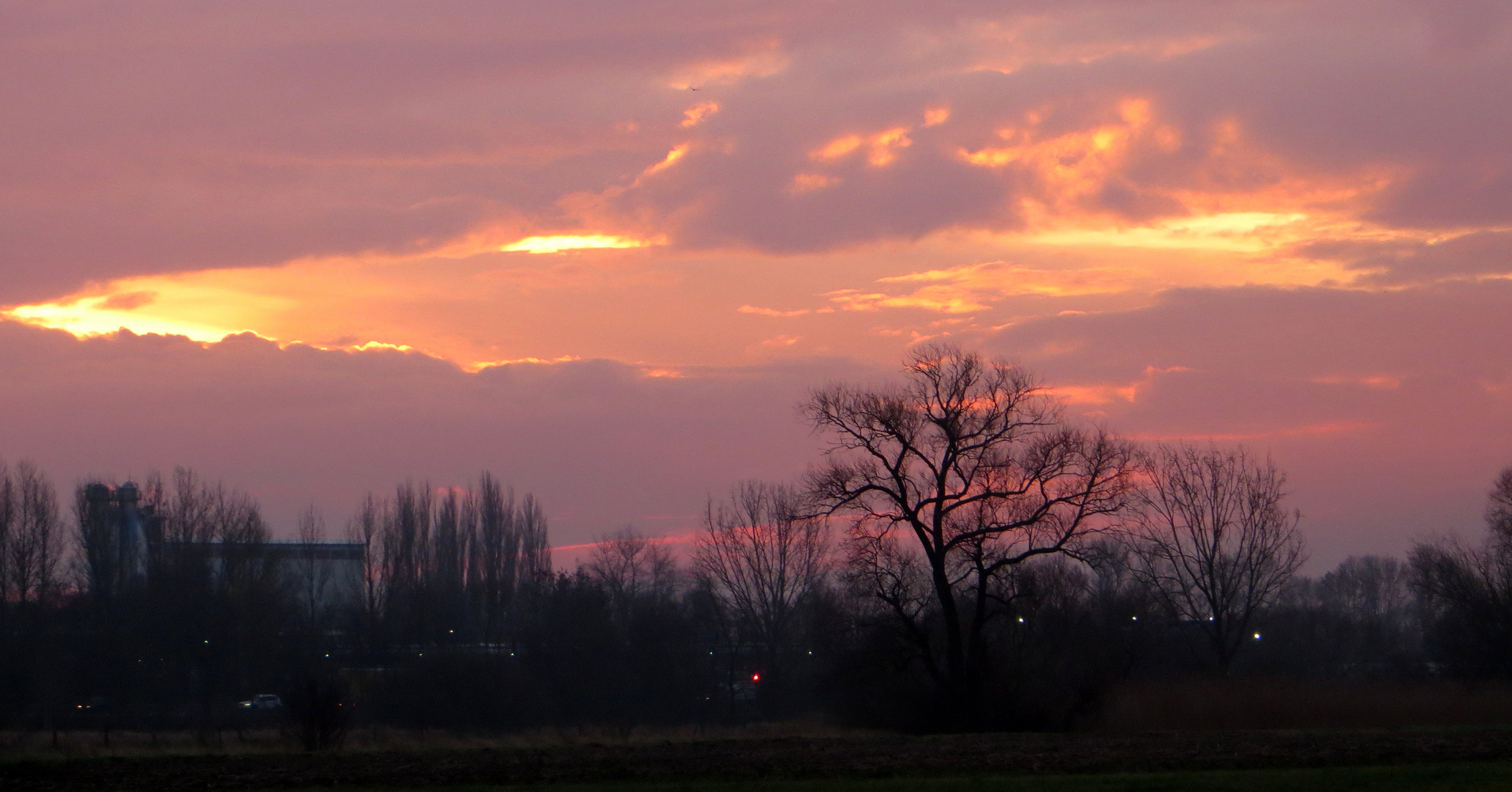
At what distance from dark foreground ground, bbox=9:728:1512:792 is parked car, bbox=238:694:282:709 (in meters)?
32.2

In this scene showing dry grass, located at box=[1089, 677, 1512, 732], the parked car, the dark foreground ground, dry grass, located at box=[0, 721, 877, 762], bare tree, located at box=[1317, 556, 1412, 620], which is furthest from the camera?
bare tree, located at box=[1317, 556, 1412, 620]

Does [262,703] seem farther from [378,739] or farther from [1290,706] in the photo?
[1290,706]

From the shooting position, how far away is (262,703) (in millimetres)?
61625

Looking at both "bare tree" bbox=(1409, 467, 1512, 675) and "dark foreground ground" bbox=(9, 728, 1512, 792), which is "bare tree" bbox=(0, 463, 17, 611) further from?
"bare tree" bbox=(1409, 467, 1512, 675)

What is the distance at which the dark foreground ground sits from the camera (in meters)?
20.2

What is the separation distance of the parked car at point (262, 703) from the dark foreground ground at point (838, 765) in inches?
1266

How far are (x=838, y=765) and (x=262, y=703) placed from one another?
158ft

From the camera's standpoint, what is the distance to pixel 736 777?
2134 centimetres

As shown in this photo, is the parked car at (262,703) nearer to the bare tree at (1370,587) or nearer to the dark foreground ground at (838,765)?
the dark foreground ground at (838,765)

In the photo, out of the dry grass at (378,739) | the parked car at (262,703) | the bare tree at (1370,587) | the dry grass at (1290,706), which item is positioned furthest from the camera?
the bare tree at (1370,587)

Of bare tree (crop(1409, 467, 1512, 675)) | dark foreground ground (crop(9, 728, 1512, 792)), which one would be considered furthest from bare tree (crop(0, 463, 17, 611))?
bare tree (crop(1409, 467, 1512, 675))

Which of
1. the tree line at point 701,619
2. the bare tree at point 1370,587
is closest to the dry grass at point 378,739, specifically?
the tree line at point 701,619

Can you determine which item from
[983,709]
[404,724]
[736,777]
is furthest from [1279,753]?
[404,724]

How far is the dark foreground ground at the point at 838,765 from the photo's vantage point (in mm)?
20219
